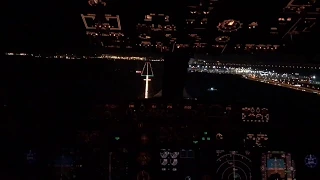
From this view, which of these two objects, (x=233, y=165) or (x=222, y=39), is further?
(x=233, y=165)

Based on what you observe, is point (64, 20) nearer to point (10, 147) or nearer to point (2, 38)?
point (2, 38)

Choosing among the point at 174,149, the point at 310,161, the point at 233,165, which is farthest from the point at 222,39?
the point at 310,161

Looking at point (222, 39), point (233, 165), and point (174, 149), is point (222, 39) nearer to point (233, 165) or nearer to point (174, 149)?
point (174, 149)

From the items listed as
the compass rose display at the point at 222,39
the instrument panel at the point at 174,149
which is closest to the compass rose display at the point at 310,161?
the instrument panel at the point at 174,149

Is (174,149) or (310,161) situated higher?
(174,149)

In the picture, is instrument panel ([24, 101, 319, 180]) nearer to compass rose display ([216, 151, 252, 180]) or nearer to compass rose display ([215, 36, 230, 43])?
compass rose display ([216, 151, 252, 180])

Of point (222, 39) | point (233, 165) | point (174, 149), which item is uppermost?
point (222, 39)

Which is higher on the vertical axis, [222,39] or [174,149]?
[222,39]

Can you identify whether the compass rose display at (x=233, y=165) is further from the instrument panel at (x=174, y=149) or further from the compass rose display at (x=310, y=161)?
the compass rose display at (x=310, y=161)

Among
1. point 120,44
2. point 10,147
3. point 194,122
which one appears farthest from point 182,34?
point 10,147

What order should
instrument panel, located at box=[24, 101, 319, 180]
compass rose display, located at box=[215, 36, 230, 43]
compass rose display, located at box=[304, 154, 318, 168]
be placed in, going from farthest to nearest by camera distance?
compass rose display, located at box=[304, 154, 318, 168]
instrument panel, located at box=[24, 101, 319, 180]
compass rose display, located at box=[215, 36, 230, 43]

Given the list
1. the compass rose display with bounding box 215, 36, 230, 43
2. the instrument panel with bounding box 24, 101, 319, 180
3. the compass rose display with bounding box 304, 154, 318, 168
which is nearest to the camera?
the compass rose display with bounding box 215, 36, 230, 43

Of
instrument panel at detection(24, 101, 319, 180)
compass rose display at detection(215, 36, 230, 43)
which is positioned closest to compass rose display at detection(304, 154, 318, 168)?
instrument panel at detection(24, 101, 319, 180)

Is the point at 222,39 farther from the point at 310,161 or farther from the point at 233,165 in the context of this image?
the point at 310,161
